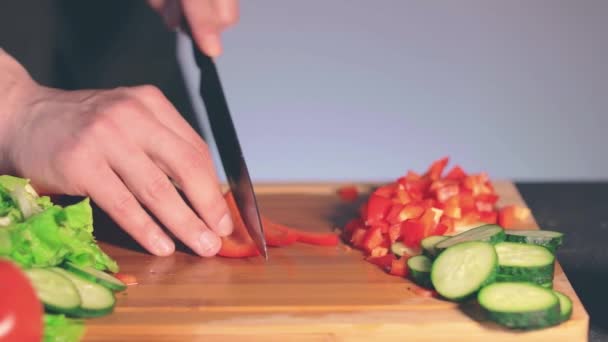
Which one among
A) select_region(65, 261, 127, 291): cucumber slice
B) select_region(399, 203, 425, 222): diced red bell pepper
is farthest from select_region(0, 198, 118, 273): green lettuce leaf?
select_region(399, 203, 425, 222): diced red bell pepper

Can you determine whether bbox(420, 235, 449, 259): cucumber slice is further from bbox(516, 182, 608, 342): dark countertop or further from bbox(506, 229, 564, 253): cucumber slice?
bbox(516, 182, 608, 342): dark countertop

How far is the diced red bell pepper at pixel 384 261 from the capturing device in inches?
95.2

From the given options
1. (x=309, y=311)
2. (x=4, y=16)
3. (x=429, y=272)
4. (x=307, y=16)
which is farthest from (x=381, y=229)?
(x=307, y=16)

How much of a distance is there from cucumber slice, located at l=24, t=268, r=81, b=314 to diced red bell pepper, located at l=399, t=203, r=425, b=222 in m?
0.91

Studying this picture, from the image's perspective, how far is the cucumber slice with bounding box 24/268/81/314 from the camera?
75.3 inches

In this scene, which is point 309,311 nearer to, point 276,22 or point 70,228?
point 70,228

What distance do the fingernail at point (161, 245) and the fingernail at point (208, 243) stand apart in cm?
8

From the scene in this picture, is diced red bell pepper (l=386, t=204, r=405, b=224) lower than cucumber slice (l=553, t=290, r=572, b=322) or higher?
lower

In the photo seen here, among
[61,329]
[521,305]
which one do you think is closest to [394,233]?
[521,305]

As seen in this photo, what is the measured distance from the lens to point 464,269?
2178mm

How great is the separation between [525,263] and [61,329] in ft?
3.29

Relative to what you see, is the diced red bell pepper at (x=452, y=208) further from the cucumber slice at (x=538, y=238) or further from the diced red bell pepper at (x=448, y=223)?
the cucumber slice at (x=538, y=238)

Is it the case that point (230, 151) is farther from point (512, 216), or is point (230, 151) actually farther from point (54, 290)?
point (512, 216)

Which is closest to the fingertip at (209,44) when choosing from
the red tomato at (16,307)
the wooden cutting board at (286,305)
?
the wooden cutting board at (286,305)
